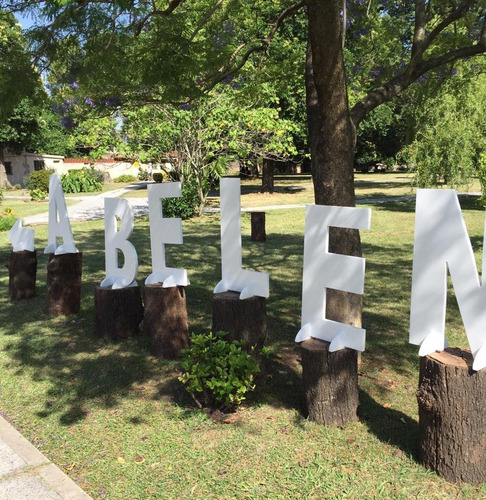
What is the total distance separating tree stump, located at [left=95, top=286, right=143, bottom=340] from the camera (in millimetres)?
5801

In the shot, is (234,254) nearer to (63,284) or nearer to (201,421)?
(201,421)

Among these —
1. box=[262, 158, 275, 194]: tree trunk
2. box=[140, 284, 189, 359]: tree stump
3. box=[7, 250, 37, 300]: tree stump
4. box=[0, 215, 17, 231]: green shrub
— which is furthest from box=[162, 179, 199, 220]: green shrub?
box=[140, 284, 189, 359]: tree stump

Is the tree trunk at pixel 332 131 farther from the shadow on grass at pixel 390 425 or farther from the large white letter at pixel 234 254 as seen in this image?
the shadow on grass at pixel 390 425

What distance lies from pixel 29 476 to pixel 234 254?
2293 mm

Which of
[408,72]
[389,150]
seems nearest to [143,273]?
[408,72]

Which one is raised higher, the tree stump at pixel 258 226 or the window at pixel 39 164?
the window at pixel 39 164

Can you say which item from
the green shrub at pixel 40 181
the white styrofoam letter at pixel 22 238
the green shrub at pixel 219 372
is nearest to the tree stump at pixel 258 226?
the white styrofoam letter at pixel 22 238

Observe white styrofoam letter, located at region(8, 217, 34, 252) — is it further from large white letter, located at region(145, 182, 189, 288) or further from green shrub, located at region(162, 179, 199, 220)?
green shrub, located at region(162, 179, 199, 220)

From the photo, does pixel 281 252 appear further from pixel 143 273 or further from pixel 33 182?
pixel 33 182

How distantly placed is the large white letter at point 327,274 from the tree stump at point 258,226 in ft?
27.2

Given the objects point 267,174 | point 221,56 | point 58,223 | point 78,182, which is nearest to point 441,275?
point 221,56

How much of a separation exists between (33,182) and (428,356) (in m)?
30.6

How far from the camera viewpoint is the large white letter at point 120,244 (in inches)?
226

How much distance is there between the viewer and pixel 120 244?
5.82m
